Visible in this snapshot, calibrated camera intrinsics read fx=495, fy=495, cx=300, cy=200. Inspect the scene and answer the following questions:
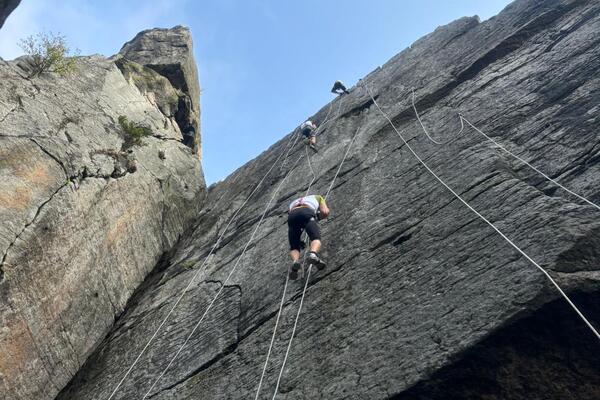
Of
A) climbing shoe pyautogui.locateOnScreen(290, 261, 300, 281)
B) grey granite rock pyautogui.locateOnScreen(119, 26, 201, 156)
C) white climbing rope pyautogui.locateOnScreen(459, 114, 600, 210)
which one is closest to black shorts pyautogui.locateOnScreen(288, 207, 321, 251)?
climbing shoe pyautogui.locateOnScreen(290, 261, 300, 281)

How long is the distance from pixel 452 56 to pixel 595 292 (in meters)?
7.79

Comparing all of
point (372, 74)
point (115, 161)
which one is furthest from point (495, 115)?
point (372, 74)

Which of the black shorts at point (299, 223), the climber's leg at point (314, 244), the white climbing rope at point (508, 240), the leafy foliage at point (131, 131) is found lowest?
the white climbing rope at point (508, 240)

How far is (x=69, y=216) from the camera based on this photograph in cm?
730

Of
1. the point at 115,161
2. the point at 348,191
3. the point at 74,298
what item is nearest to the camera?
the point at 74,298

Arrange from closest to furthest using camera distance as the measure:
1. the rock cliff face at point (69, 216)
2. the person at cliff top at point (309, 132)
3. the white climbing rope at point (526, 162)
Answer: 1. the white climbing rope at point (526, 162)
2. the rock cliff face at point (69, 216)
3. the person at cliff top at point (309, 132)

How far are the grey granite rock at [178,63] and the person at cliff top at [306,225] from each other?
8615 millimetres

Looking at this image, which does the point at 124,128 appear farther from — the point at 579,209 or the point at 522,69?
the point at 579,209

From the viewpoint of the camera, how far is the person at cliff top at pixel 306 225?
607cm

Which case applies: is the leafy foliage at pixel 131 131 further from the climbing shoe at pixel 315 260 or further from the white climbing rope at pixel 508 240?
the climbing shoe at pixel 315 260

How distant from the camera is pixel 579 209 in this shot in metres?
4.48

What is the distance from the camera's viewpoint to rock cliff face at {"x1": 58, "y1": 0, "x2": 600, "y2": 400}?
383 cm

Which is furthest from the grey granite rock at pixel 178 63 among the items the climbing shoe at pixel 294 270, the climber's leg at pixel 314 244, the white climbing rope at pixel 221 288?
the climbing shoe at pixel 294 270

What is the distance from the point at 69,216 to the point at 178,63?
372 inches
